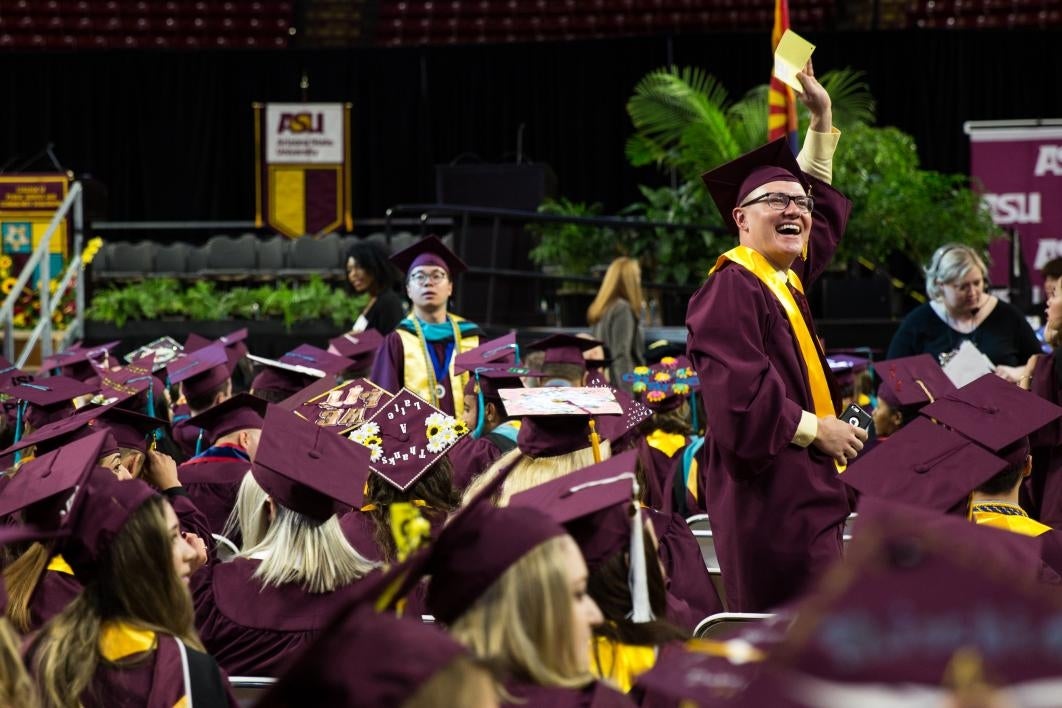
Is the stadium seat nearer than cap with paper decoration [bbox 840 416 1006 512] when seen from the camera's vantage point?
Yes

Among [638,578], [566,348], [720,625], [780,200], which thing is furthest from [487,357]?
[638,578]

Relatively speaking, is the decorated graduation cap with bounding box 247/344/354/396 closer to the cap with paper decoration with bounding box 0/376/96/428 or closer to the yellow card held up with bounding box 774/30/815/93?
the cap with paper decoration with bounding box 0/376/96/428

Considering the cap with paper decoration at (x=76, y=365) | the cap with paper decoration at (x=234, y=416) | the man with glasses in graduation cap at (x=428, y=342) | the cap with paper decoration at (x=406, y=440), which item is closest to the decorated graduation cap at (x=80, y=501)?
the cap with paper decoration at (x=406, y=440)

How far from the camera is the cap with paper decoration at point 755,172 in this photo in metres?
3.38

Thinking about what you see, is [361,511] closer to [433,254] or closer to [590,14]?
[433,254]

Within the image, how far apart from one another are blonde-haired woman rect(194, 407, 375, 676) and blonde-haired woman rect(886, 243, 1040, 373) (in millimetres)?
3140

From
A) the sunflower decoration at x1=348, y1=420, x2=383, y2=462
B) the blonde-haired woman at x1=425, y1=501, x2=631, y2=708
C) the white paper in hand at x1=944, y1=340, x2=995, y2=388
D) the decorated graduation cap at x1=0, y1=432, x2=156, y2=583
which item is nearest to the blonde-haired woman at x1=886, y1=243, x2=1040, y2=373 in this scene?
the white paper in hand at x1=944, y1=340, x2=995, y2=388

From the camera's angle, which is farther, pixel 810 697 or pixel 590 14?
pixel 590 14

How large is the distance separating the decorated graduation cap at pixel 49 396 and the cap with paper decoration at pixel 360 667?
3.77 meters

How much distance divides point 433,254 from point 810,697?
5384mm

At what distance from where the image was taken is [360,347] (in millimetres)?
6621

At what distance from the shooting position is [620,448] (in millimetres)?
4383

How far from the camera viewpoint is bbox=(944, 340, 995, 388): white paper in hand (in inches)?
205

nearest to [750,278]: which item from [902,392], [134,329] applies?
[902,392]
